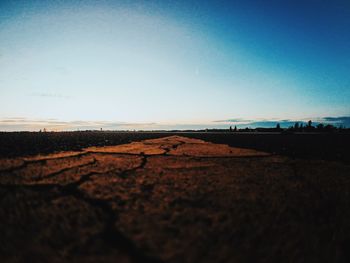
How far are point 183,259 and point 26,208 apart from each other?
7.32 ft

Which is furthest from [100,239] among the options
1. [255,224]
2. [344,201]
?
[344,201]

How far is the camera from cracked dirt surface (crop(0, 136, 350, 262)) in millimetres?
1846

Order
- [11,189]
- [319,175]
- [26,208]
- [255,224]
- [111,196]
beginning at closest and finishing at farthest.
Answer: [255,224], [26,208], [111,196], [11,189], [319,175]

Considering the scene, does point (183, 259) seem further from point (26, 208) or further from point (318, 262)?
point (26, 208)

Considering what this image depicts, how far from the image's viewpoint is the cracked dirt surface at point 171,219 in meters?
1.85

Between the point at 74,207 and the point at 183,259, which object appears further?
the point at 74,207

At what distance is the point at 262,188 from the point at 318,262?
2.00 m

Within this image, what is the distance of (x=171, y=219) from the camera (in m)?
2.46

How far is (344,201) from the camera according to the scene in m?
3.18

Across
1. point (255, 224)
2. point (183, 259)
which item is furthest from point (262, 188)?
point (183, 259)

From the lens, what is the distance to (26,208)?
2.69 metres

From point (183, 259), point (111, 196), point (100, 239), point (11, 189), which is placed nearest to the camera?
point (183, 259)

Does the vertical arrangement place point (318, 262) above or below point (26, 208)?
below

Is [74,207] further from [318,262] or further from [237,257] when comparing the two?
[318,262]
